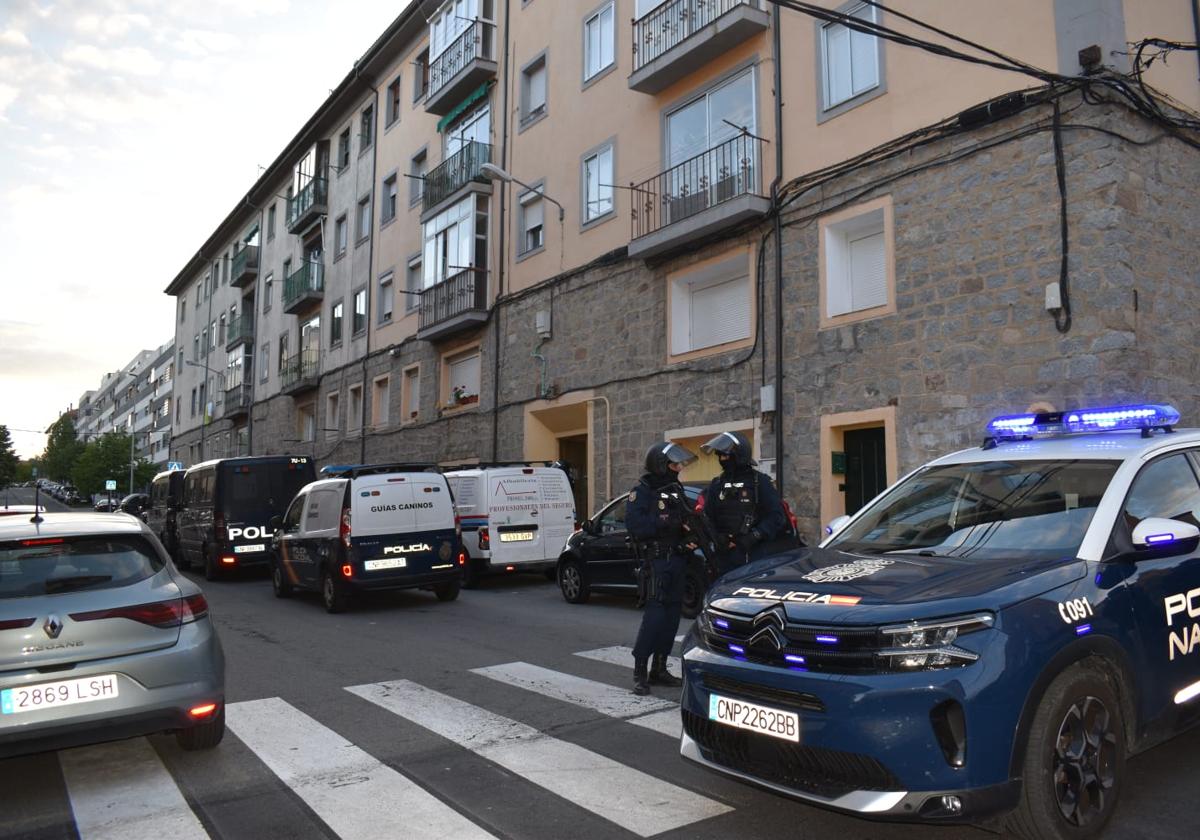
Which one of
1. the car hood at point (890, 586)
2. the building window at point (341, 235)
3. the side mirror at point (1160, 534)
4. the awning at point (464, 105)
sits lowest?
the car hood at point (890, 586)

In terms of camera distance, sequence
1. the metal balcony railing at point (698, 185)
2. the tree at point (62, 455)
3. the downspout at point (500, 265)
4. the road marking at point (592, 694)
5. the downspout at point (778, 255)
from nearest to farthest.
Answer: the road marking at point (592, 694) < the downspout at point (778, 255) < the metal balcony railing at point (698, 185) < the downspout at point (500, 265) < the tree at point (62, 455)

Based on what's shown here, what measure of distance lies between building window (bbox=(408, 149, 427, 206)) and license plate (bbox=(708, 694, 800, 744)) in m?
25.3

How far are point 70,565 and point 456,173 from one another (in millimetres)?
20676

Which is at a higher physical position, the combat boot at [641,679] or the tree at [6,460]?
the tree at [6,460]

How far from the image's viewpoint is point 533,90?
22344mm

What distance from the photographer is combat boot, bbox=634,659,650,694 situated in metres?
6.50

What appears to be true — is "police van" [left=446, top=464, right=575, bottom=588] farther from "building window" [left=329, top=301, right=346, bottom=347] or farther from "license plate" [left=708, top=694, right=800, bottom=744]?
"building window" [left=329, top=301, right=346, bottom=347]

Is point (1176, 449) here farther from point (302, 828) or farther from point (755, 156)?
point (755, 156)

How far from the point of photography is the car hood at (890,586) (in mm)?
3420

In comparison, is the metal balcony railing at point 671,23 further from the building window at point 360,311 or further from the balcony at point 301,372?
the balcony at point 301,372

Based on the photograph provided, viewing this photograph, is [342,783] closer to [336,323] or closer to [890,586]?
[890,586]

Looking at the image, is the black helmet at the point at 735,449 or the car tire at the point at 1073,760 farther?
the black helmet at the point at 735,449

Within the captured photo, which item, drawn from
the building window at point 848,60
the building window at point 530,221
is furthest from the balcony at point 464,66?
the building window at point 848,60

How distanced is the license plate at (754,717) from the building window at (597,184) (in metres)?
16.0
